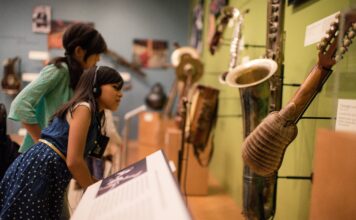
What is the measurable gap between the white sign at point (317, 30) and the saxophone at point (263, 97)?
177 millimetres

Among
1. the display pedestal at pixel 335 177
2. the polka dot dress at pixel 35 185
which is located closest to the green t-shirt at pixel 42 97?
the polka dot dress at pixel 35 185

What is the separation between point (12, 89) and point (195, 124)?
1.53 metres

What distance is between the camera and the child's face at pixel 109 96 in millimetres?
1566

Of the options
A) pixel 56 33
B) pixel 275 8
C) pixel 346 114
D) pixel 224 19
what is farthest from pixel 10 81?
pixel 224 19

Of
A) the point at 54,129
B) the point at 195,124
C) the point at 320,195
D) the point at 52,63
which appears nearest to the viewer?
the point at 320,195

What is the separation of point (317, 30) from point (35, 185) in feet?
4.90

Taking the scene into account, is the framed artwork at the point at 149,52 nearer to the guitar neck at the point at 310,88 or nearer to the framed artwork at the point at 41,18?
the framed artwork at the point at 41,18

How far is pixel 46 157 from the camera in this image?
1.45 m

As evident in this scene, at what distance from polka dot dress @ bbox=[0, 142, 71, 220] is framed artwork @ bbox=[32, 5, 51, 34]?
778 mm

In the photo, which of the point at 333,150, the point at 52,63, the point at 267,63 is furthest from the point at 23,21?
the point at 333,150

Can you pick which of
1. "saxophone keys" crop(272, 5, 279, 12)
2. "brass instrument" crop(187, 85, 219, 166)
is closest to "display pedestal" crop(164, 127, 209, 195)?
"brass instrument" crop(187, 85, 219, 166)

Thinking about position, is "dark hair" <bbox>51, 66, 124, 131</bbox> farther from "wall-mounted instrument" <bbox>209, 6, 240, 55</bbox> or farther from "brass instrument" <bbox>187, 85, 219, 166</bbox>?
"wall-mounted instrument" <bbox>209, 6, 240, 55</bbox>

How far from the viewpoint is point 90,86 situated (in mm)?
1542

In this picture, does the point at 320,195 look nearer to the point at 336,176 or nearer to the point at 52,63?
the point at 336,176
